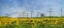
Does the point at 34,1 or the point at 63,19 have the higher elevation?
the point at 34,1

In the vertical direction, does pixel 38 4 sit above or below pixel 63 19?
above

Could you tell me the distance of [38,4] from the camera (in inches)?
130

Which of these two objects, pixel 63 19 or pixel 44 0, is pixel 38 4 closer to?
pixel 44 0

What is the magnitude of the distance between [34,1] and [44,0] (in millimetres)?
133

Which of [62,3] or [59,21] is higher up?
[62,3]

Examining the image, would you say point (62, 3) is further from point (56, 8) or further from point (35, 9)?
point (35, 9)

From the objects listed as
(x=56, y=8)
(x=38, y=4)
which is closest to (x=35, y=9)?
(x=38, y=4)

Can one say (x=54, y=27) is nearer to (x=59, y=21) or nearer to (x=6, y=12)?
(x=59, y=21)

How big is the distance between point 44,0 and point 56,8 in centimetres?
19

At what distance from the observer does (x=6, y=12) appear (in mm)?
3309

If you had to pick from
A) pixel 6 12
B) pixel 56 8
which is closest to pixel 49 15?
pixel 56 8

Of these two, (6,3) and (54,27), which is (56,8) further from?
(6,3)

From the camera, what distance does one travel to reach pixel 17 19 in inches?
130

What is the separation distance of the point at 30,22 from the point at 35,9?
19cm
